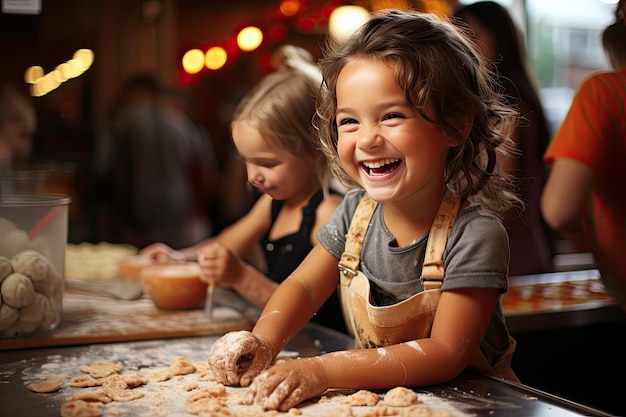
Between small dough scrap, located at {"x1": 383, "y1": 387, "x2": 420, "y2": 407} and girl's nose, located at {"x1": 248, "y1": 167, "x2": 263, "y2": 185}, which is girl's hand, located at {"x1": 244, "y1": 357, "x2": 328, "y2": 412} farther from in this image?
girl's nose, located at {"x1": 248, "y1": 167, "x2": 263, "y2": 185}

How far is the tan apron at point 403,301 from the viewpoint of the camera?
0.96m

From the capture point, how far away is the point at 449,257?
3.13 feet

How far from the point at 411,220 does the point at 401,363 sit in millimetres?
203

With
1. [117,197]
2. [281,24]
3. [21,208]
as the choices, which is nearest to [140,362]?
[21,208]

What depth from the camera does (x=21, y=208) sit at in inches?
47.7

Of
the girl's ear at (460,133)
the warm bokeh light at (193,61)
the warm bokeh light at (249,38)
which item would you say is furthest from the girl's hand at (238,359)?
the warm bokeh light at (193,61)

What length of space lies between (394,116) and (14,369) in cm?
66

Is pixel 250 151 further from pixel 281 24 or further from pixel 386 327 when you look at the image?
pixel 281 24

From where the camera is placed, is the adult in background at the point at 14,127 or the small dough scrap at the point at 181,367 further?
the adult in background at the point at 14,127

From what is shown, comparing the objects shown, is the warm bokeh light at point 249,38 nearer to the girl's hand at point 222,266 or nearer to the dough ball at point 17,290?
the girl's hand at point 222,266

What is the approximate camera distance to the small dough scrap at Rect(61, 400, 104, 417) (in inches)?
33.2

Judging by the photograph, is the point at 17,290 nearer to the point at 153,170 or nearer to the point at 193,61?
the point at 153,170

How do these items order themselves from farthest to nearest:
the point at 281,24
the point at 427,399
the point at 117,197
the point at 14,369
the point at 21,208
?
the point at 117,197 → the point at 281,24 → the point at 21,208 → the point at 14,369 → the point at 427,399

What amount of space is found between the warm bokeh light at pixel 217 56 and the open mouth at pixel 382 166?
9.37ft
